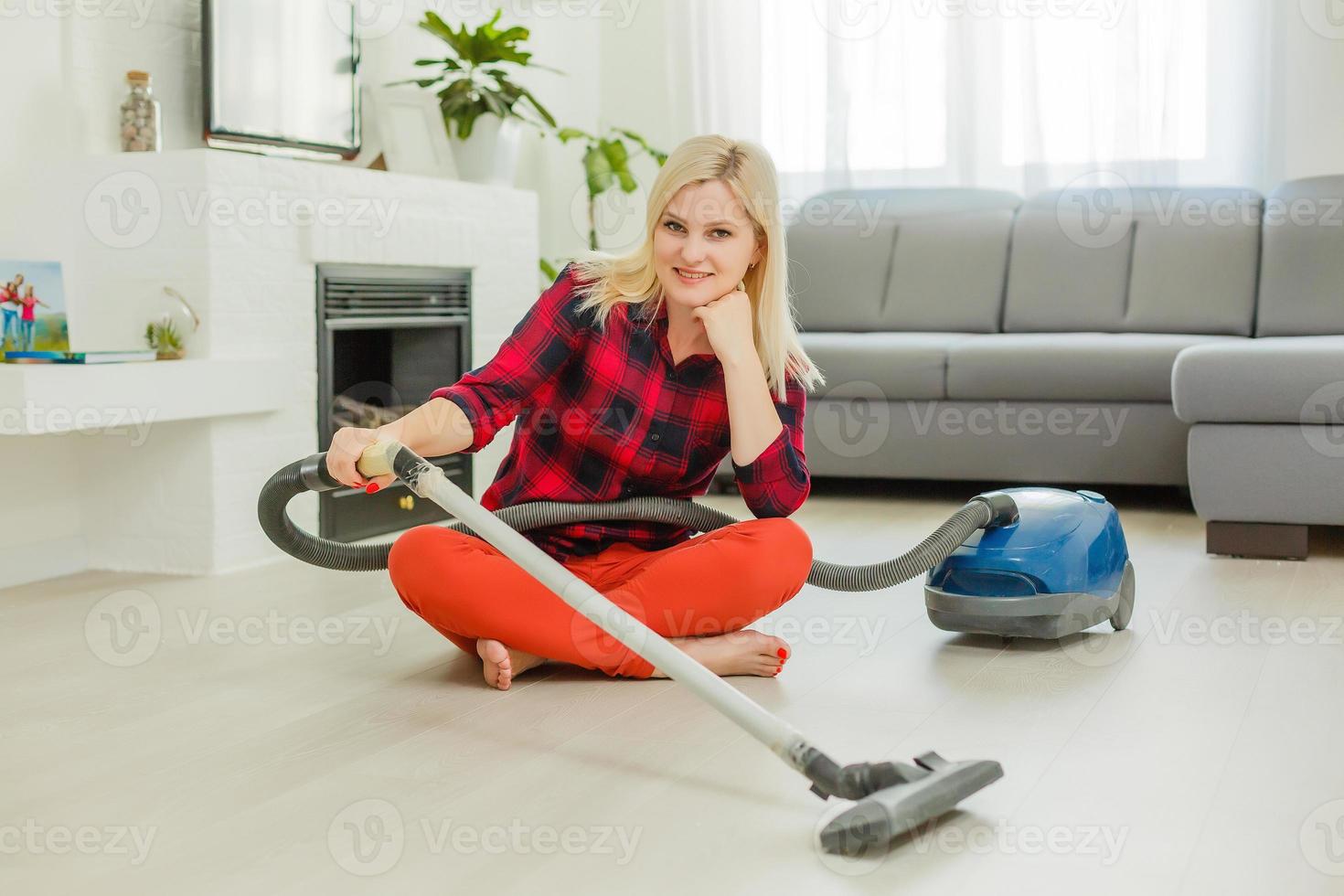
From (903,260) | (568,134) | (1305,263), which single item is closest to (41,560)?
(568,134)

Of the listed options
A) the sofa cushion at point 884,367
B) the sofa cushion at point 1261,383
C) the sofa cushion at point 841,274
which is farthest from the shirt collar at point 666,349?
the sofa cushion at point 841,274

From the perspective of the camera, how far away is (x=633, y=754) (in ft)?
5.52

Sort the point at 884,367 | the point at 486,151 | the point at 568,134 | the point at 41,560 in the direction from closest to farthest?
the point at 41,560
the point at 884,367
the point at 486,151
the point at 568,134

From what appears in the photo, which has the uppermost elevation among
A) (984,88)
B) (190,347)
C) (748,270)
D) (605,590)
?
(984,88)

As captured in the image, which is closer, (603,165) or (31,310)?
(31,310)

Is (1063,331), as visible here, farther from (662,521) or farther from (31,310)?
(31,310)

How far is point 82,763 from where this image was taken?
1.67 m

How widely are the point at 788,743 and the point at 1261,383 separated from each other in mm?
1938

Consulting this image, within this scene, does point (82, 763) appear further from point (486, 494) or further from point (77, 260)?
point (77, 260)

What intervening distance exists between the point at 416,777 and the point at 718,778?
350 millimetres

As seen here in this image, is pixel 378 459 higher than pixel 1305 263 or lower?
lower

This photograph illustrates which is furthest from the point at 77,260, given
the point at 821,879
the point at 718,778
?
the point at 821,879

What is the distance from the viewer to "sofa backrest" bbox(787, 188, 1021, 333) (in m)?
4.33

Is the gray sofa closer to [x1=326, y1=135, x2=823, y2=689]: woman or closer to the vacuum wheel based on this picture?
the vacuum wheel
